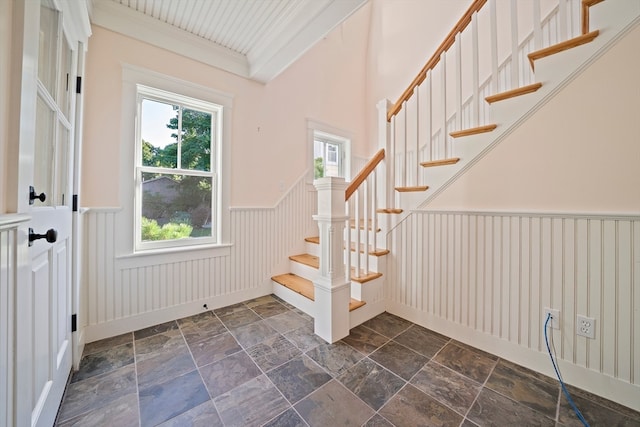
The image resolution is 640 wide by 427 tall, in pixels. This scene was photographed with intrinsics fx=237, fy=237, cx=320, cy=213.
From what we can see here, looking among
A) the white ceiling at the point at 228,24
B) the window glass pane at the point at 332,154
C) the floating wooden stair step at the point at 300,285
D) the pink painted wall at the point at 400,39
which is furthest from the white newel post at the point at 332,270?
the pink painted wall at the point at 400,39

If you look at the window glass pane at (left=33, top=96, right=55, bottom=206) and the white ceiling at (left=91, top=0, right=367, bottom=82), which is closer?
the window glass pane at (left=33, top=96, right=55, bottom=206)

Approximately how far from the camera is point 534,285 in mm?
1580

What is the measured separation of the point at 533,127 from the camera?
1636 millimetres

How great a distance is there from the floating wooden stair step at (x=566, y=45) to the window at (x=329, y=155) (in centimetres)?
224

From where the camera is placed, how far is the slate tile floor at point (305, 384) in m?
1.21

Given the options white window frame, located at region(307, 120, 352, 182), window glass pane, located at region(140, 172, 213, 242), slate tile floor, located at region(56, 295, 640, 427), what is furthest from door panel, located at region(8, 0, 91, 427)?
white window frame, located at region(307, 120, 352, 182)

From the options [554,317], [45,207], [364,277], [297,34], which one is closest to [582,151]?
[554,317]

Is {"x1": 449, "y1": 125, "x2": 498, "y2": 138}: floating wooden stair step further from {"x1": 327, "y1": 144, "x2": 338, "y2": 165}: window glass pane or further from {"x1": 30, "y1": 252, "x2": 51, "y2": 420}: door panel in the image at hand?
{"x1": 30, "y1": 252, "x2": 51, "y2": 420}: door panel

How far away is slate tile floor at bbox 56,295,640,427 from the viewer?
121cm

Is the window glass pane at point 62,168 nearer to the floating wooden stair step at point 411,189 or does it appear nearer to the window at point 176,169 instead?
the window at point 176,169

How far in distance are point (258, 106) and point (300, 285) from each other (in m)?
2.09

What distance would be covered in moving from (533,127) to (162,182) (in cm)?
303

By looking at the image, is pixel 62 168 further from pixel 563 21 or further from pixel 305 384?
A: pixel 563 21

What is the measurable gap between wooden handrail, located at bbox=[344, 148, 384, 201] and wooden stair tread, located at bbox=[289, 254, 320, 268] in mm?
963
